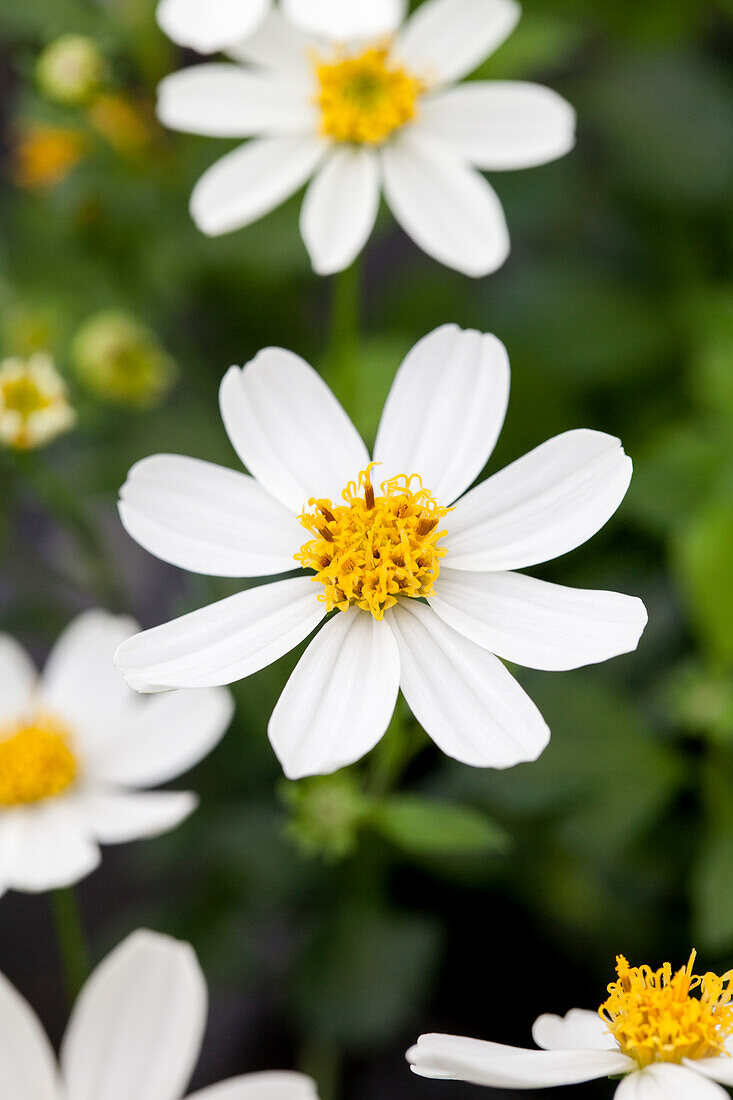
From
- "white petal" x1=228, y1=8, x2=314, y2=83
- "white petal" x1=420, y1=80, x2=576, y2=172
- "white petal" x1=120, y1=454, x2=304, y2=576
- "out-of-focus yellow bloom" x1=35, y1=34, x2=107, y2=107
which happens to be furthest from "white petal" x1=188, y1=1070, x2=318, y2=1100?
"out-of-focus yellow bloom" x1=35, y1=34, x2=107, y2=107

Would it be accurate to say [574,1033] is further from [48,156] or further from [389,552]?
[48,156]

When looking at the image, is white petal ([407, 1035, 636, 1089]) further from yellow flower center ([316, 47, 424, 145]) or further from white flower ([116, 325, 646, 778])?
yellow flower center ([316, 47, 424, 145])

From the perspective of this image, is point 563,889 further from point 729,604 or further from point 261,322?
point 261,322

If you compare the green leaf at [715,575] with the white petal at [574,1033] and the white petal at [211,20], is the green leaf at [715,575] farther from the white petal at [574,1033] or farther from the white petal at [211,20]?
the white petal at [211,20]

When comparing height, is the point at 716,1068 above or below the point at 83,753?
below

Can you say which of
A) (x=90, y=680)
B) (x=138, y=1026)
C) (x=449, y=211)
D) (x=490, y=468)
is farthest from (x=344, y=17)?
(x=138, y=1026)
